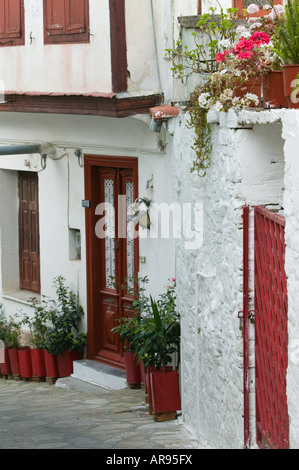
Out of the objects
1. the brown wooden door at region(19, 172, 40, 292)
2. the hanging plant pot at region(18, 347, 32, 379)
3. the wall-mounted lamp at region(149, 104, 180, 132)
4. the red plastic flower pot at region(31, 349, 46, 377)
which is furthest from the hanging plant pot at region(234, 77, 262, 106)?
the brown wooden door at region(19, 172, 40, 292)

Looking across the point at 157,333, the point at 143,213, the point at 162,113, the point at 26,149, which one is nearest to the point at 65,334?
the point at 143,213

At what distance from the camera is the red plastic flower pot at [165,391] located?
9180 mm

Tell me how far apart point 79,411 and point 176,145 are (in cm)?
308

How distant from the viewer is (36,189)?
43.2ft

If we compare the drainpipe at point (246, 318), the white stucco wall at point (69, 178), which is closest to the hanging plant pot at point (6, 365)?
the white stucco wall at point (69, 178)

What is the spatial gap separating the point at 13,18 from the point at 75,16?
149 centimetres

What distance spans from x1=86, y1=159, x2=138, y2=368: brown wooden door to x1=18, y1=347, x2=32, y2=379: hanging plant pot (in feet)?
2.95

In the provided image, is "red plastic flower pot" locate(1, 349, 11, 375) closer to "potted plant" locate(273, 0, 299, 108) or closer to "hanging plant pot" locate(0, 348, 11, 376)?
"hanging plant pot" locate(0, 348, 11, 376)

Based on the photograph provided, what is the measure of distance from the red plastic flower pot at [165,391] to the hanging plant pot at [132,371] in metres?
1.37

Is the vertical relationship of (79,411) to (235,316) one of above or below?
below

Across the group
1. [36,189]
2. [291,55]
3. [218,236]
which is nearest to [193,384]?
[218,236]

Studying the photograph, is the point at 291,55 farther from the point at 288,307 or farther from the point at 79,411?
the point at 79,411

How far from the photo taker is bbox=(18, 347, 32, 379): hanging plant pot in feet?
40.4

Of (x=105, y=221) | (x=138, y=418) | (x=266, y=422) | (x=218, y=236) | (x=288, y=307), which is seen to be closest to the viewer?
(x=288, y=307)
